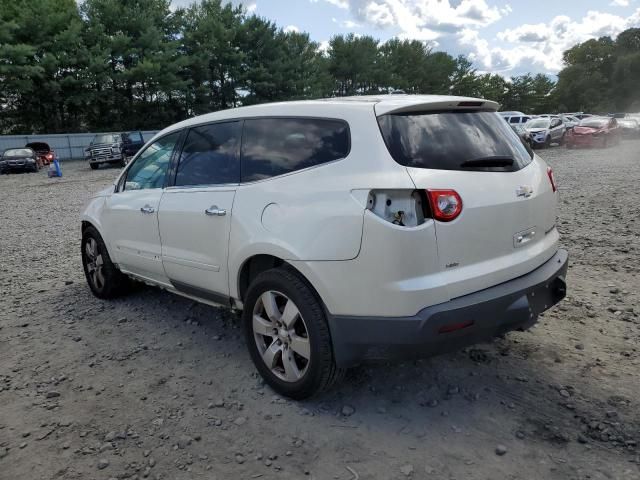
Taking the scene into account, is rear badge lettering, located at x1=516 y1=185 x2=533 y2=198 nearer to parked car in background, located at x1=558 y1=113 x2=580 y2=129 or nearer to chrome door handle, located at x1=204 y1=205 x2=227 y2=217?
chrome door handle, located at x1=204 y1=205 x2=227 y2=217

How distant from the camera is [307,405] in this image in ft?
10.0

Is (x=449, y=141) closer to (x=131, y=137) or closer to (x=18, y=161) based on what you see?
(x=131, y=137)

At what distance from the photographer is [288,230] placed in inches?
114

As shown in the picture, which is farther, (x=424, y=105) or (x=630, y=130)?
(x=630, y=130)

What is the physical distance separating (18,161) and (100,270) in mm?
24157

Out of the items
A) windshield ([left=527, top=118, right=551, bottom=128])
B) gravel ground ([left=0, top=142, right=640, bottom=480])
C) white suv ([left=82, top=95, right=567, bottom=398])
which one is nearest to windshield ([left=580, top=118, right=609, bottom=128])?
windshield ([left=527, top=118, right=551, bottom=128])

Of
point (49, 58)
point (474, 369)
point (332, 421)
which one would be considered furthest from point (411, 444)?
point (49, 58)

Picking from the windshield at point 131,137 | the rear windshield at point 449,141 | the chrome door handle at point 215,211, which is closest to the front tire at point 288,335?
the chrome door handle at point 215,211

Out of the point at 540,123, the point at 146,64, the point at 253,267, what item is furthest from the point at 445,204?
the point at 146,64

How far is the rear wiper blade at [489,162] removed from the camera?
9.07 feet

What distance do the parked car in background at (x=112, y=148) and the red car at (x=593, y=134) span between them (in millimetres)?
22071

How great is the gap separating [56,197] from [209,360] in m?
13.3

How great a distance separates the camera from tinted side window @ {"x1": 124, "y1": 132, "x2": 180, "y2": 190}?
13.7 feet

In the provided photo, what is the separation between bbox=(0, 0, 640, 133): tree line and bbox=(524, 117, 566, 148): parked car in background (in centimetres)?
2584
